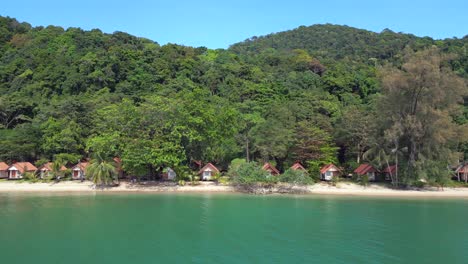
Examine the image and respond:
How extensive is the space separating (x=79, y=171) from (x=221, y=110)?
21.6m

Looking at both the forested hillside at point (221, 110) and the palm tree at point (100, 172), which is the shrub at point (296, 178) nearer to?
the forested hillside at point (221, 110)

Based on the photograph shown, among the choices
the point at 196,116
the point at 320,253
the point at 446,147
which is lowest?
the point at 320,253

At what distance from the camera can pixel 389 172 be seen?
47094 millimetres

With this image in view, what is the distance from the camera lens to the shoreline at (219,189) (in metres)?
42.6

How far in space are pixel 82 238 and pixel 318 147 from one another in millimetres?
35515

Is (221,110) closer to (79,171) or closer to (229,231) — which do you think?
(79,171)

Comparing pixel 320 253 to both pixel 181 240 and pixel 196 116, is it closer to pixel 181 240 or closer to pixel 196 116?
pixel 181 240

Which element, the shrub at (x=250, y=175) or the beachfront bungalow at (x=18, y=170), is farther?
the beachfront bungalow at (x=18, y=170)

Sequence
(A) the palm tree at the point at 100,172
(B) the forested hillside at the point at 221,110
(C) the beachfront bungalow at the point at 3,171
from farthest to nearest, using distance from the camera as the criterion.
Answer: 1. (C) the beachfront bungalow at the point at 3,171
2. (A) the palm tree at the point at 100,172
3. (B) the forested hillside at the point at 221,110

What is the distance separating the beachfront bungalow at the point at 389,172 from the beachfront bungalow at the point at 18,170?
158 ft

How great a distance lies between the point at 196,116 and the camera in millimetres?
47812

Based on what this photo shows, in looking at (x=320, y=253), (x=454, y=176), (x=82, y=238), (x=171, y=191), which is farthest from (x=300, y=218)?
(x=454, y=176)

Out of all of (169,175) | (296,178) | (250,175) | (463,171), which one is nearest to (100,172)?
(169,175)

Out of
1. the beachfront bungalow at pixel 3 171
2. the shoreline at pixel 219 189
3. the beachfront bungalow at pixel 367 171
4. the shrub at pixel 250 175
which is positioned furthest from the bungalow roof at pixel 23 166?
the beachfront bungalow at pixel 367 171
